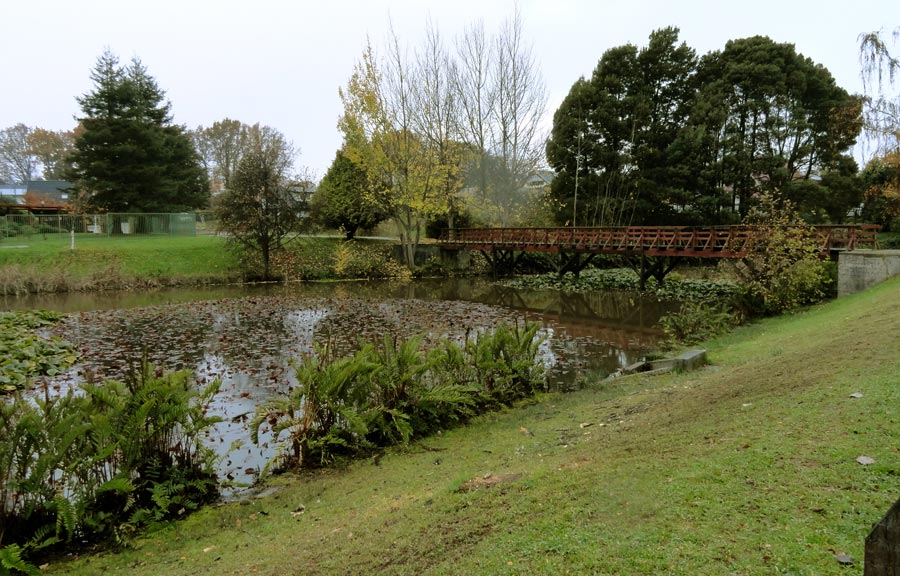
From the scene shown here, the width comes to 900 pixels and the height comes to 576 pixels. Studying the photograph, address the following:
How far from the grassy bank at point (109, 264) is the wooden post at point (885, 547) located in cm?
3067

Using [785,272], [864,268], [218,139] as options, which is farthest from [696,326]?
[218,139]

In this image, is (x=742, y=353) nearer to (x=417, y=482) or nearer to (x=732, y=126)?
(x=417, y=482)

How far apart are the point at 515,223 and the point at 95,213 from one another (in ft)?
96.2

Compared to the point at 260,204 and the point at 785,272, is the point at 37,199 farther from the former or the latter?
the point at 785,272

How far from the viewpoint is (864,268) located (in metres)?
16.5

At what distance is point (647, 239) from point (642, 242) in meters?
0.38

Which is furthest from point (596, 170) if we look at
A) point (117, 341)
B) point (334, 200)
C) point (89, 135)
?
point (89, 135)

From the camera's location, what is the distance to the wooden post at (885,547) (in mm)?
1472

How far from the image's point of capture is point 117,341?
13773 mm

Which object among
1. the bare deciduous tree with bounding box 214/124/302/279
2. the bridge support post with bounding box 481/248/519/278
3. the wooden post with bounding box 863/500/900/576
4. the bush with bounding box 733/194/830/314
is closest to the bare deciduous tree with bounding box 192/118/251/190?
the bare deciduous tree with bounding box 214/124/302/279

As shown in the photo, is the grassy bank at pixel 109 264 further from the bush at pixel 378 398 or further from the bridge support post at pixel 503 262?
the bush at pixel 378 398

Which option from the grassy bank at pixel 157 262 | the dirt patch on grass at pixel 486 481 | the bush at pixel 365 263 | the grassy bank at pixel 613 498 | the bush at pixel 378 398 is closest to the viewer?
the grassy bank at pixel 613 498

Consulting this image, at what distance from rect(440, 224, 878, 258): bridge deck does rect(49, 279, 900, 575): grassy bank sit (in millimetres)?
13989

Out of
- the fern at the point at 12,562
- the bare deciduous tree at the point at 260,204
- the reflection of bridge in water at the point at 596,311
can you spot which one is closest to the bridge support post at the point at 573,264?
the reflection of bridge in water at the point at 596,311
